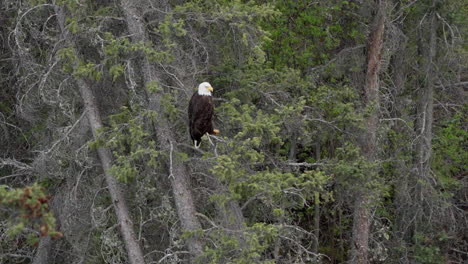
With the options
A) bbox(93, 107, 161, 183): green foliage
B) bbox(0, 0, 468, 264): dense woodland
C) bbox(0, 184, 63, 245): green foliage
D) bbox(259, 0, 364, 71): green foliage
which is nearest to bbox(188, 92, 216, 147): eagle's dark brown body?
bbox(0, 0, 468, 264): dense woodland

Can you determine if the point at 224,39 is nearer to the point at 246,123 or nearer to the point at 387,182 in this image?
the point at 246,123

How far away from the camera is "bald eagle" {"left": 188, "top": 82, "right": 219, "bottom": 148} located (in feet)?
29.7

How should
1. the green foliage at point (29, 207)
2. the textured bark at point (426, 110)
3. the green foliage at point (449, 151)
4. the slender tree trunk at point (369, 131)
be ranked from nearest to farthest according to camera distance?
the green foliage at point (29, 207) < the slender tree trunk at point (369, 131) < the textured bark at point (426, 110) < the green foliage at point (449, 151)

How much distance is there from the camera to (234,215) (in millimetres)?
9727

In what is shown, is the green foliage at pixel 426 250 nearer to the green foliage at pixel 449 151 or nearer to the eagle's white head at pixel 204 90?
the green foliage at pixel 449 151

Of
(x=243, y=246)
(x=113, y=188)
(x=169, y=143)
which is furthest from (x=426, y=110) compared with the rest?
(x=113, y=188)

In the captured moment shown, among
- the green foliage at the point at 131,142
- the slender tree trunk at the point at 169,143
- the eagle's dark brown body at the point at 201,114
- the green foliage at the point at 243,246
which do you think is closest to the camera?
the green foliage at the point at 243,246

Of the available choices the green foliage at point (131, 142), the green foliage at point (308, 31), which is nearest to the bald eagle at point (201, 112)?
the green foliage at point (131, 142)

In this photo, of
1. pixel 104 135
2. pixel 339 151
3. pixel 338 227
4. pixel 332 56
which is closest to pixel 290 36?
pixel 332 56

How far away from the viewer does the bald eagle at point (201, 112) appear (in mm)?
9055

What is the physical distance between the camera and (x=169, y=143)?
32.4ft

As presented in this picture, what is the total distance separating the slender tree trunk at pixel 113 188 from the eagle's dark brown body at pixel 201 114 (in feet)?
7.10

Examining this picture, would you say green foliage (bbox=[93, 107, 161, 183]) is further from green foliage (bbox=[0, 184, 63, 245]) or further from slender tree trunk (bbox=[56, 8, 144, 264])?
green foliage (bbox=[0, 184, 63, 245])

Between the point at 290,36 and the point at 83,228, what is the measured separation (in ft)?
19.8
